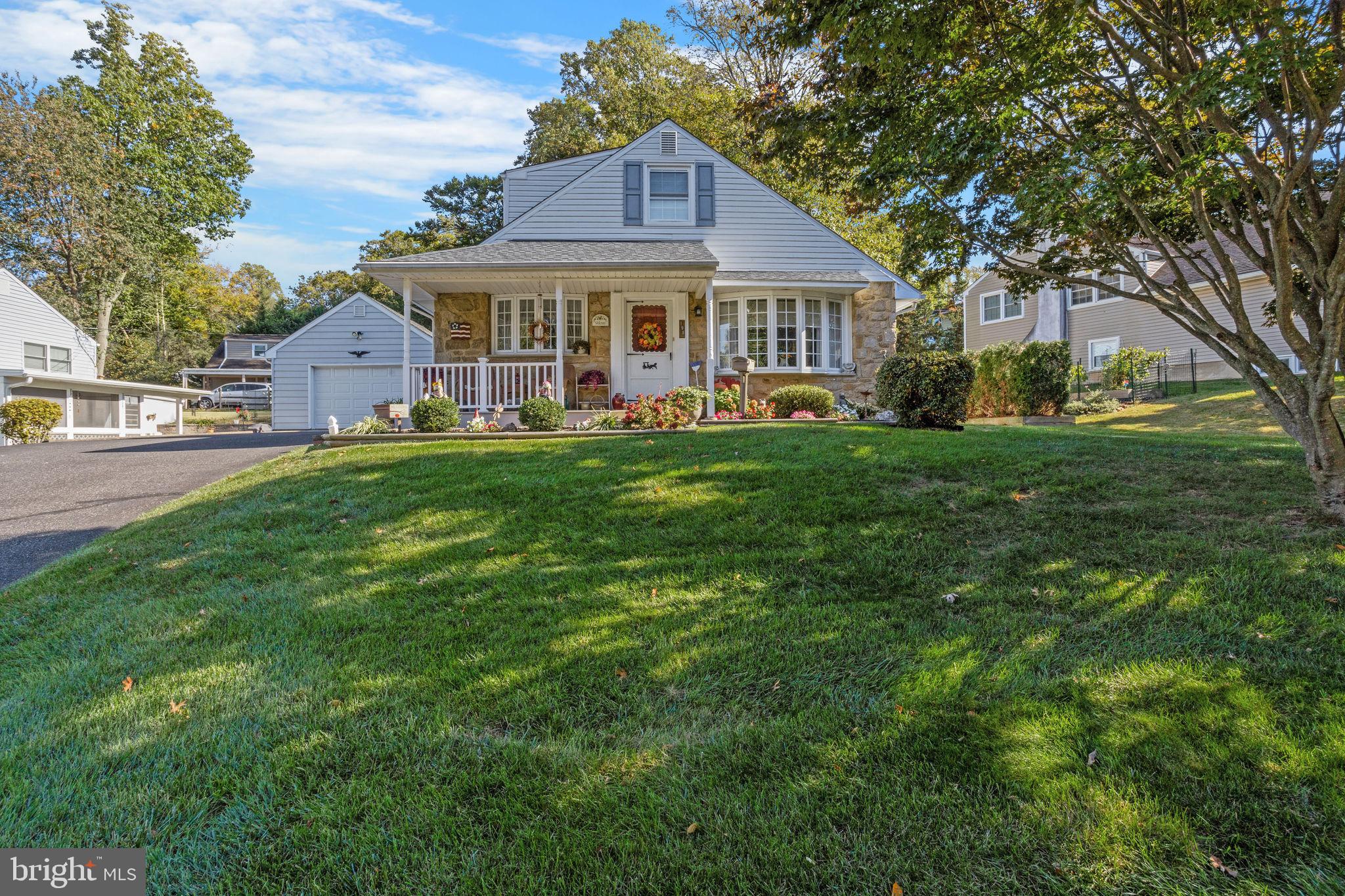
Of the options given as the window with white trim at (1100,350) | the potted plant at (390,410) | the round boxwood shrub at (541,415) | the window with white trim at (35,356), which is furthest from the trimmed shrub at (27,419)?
the window with white trim at (1100,350)

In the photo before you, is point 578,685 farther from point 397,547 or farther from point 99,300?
point 99,300

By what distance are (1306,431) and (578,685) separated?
5.11 metres

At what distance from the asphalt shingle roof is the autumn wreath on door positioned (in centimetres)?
128

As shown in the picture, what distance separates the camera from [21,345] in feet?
64.8

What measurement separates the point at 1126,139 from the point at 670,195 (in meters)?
10.2

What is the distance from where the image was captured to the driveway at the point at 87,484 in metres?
5.64

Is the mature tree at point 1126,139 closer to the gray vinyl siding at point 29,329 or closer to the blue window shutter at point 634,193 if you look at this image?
the blue window shutter at point 634,193

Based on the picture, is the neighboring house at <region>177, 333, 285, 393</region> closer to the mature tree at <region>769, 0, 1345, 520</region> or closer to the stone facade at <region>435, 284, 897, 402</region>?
the stone facade at <region>435, 284, 897, 402</region>

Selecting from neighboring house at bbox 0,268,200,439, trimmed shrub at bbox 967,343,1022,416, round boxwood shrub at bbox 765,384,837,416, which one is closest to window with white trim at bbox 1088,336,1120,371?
trimmed shrub at bbox 967,343,1022,416

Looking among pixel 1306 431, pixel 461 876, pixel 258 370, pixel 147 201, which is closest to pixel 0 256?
pixel 147 201

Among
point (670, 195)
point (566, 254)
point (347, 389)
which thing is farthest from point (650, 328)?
point (347, 389)

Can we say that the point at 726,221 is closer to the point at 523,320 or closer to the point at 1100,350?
the point at 523,320

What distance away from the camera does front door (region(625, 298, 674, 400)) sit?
13.1 meters

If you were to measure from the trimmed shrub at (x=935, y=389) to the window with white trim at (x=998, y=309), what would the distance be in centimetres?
1811
